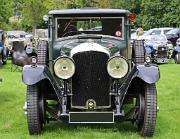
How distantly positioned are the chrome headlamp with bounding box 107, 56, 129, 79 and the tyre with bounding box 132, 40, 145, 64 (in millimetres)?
1156

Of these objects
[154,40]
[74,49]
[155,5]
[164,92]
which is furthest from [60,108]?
[155,5]

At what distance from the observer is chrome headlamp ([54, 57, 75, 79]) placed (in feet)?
23.2

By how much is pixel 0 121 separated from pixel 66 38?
6.04 ft

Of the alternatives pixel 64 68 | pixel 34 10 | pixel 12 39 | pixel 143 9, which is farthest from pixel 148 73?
pixel 143 9

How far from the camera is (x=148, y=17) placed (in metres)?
45.2

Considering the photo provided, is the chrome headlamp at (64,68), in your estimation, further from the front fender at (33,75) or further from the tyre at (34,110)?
the tyre at (34,110)

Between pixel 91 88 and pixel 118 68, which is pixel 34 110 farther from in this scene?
pixel 118 68

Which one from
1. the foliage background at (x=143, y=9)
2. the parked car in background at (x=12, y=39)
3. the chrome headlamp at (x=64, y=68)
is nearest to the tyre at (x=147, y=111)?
the chrome headlamp at (x=64, y=68)

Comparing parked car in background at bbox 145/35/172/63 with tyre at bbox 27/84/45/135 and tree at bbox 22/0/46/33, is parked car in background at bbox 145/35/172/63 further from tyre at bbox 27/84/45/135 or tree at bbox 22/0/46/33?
tree at bbox 22/0/46/33

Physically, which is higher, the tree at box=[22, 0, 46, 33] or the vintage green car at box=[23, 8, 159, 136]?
the tree at box=[22, 0, 46, 33]

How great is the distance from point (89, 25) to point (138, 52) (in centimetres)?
104

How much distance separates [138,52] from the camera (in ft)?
27.9

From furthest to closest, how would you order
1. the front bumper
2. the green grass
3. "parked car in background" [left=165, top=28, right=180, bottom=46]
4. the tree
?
the tree, "parked car in background" [left=165, top=28, right=180, bottom=46], the green grass, the front bumper

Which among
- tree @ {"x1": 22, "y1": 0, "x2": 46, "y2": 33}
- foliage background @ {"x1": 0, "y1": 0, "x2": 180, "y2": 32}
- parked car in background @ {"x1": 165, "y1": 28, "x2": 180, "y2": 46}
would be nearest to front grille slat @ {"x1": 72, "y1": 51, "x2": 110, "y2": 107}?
parked car in background @ {"x1": 165, "y1": 28, "x2": 180, "y2": 46}
